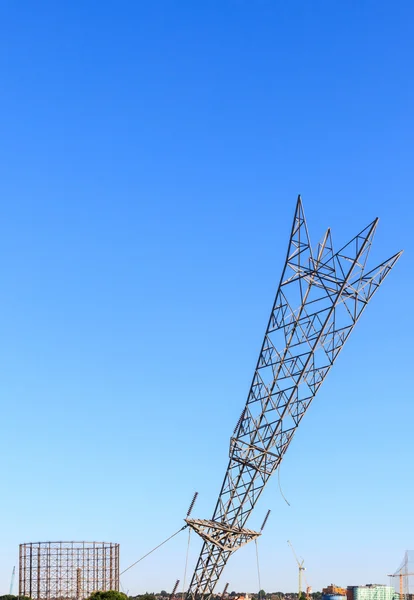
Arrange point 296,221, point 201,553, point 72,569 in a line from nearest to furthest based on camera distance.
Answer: point 296,221, point 201,553, point 72,569

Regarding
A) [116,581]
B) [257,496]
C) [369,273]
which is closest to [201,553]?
[257,496]

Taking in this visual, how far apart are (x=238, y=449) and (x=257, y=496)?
436cm

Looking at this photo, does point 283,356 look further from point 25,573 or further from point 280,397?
point 25,573

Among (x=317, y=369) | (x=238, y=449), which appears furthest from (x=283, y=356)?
(x=238, y=449)

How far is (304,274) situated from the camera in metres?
73.3

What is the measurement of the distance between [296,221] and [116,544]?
77091mm

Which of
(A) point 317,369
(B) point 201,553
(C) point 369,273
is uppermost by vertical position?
(C) point 369,273

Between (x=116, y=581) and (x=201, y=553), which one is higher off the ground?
(x=116, y=581)

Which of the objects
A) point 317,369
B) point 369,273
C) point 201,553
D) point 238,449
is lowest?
point 201,553

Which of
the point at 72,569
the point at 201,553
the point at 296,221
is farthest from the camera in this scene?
the point at 72,569

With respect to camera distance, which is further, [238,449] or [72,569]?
[72,569]

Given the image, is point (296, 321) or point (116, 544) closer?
point (296, 321)

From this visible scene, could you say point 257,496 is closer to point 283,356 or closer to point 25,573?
point 283,356

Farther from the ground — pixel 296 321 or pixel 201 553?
pixel 296 321
